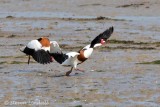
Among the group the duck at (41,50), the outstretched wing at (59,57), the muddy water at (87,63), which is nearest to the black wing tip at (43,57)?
the duck at (41,50)

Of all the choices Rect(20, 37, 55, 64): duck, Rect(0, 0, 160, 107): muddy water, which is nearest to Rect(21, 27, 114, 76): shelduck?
Rect(20, 37, 55, 64): duck

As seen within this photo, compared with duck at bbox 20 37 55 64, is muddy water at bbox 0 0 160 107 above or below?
below

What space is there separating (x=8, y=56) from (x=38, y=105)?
6.34m

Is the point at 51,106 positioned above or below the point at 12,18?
above

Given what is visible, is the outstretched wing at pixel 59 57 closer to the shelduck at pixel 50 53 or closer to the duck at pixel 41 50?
the shelduck at pixel 50 53

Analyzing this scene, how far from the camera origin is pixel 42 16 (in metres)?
26.1

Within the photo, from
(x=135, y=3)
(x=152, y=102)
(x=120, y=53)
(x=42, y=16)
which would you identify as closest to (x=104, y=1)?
(x=135, y=3)

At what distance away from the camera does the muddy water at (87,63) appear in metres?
10.4

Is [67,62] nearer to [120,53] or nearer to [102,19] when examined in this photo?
[120,53]

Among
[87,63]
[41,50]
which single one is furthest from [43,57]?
[87,63]

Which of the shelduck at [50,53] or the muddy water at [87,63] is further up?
the shelduck at [50,53]

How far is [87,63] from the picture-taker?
14828 millimetres

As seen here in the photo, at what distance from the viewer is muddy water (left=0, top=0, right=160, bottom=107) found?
1039 centimetres

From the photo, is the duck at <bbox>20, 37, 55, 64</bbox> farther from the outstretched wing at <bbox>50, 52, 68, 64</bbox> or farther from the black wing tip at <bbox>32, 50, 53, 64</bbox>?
the outstretched wing at <bbox>50, 52, 68, 64</bbox>
